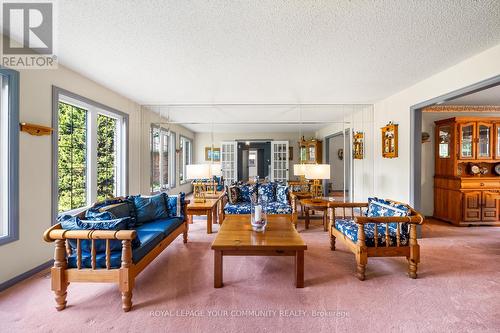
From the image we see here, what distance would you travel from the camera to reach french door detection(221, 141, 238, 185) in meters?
8.21

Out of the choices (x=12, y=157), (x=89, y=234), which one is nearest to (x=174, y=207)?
(x=89, y=234)

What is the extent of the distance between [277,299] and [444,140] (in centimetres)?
475

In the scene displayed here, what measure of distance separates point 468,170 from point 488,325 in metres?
3.86

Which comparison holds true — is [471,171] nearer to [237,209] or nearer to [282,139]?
[237,209]

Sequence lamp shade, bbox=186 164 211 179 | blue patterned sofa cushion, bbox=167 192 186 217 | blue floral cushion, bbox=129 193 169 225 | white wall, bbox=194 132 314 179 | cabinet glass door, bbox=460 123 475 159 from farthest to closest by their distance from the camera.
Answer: white wall, bbox=194 132 314 179
cabinet glass door, bbox=460 123 475 159
lamp shade, bbox=186 164 211 179
blue patterned sofa cushion, bbox=167 192 186 217
blue floral cushion, bbox=129 193 169 225

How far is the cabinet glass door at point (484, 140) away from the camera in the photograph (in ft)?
14.1

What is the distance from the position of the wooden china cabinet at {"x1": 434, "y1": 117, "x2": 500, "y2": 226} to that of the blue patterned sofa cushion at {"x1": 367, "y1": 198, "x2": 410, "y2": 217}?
2.44 metres

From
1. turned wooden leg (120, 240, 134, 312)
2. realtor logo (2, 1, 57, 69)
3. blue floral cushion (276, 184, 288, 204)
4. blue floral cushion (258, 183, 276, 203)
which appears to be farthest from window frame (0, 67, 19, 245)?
blue floral cushion (276, 184, 288, 204)

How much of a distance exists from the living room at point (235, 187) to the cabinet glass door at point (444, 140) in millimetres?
43

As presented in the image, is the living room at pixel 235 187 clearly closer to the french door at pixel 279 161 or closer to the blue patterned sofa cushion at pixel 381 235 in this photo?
the blue patterned sofa cushion at pixel 381 235

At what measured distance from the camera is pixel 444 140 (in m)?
4.54

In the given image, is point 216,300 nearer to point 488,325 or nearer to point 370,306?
point 370,306

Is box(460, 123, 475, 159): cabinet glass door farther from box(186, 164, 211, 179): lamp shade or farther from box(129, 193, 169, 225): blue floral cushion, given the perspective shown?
box(129, 193, 169, 225): blue floral cushion

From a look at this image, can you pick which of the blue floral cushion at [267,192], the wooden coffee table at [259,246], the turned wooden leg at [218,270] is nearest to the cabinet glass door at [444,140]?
the blue floral cushion at [267,192]
